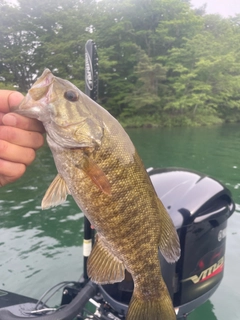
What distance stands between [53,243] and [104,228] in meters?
4.15

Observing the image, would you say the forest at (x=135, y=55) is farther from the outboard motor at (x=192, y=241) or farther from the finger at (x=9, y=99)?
the finger at (x=9, y=99)

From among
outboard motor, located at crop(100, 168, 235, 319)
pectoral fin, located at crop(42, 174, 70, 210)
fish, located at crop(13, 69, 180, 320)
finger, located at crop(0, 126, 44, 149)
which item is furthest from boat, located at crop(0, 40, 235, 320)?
finger, located at crop(0, 126, 44, 149)

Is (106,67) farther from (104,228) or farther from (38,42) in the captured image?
(104,228)

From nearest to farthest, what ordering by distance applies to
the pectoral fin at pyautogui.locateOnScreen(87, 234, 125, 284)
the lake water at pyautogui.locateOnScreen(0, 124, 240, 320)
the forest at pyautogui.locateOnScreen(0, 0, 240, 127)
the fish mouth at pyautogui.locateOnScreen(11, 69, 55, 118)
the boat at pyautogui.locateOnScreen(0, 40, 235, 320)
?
the fish mouth at pyautogui.locateOnScreen(11, 69, 55, 118), the pectoral fin at pyautogui.locateOnScreen(87, 234, 125, 284), the boat at pyautogui.locateOnScreen(0, 40, 235, 320), the lake water at pyautogui.locateOnScreen(0, 124, 240, 320), the forest at pyautogui.locateOnScreen(0, 0, 240, 127)

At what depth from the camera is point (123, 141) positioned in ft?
5.51

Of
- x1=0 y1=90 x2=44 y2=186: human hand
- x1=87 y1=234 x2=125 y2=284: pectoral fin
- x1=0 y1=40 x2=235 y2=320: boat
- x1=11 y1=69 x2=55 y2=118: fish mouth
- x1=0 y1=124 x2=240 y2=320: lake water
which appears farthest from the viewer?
x1=0 y1=124 x2=240 y2=320: lake water

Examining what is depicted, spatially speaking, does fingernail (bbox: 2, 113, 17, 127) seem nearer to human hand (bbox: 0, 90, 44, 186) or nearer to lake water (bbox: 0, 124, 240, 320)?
human hand (bbox: 0, 90, 44, 186)

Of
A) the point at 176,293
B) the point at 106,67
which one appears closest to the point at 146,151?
the point at 176,293

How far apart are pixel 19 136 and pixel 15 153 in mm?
100

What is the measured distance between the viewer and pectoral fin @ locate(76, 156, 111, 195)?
1.57m

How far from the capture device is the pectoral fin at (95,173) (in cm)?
157

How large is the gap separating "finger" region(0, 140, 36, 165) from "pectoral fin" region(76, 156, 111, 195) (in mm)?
326

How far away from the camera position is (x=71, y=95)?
163 centimetres

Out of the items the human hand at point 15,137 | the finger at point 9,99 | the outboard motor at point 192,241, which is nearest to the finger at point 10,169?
the human hand at point 15,137
